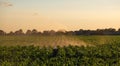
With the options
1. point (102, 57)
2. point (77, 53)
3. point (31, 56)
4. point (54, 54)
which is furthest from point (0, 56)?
point (102, 57)

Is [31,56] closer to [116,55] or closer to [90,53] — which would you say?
[90,53]

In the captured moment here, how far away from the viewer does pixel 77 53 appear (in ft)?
92.9

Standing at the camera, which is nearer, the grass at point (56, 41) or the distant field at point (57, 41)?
the distant field at point (57, 41)

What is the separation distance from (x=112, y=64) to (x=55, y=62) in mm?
3797

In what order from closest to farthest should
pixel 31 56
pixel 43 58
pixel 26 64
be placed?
pixel 26 64
pixel 43 58
pixel 31 56

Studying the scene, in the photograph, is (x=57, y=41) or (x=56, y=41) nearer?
(x=57, y=41)

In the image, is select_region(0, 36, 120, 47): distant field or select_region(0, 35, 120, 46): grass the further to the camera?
select_region(0, 35, 120, 46): grass

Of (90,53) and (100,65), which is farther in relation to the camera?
(90,53)

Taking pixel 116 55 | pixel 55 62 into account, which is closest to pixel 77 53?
pixel 116 55

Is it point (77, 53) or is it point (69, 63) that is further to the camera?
point (77, 53)

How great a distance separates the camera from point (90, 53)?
2795 centimetres

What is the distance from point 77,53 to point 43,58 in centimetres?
407

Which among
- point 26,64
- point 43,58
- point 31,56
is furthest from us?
point 31,56

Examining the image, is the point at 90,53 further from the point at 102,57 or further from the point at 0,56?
the point at 0,56
